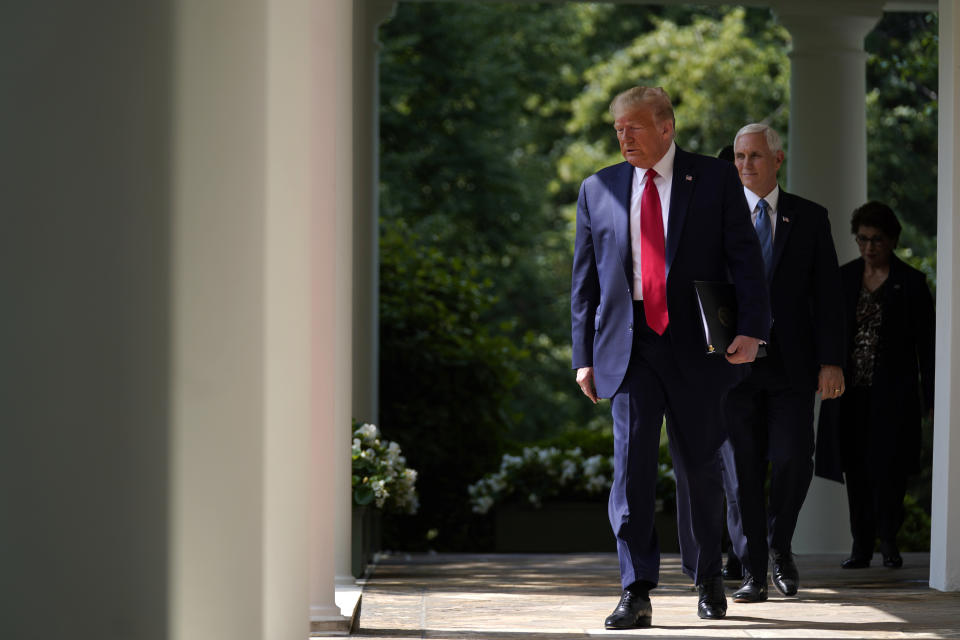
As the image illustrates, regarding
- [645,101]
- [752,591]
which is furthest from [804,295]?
[645,101]

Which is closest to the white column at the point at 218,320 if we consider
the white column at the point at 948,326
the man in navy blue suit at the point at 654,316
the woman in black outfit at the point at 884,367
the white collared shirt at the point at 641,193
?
the man in navy blue suit at the point at 654,316

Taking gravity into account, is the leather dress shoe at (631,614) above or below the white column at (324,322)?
below

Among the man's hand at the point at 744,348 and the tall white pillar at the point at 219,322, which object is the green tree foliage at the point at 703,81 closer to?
the man's hand at the point at 744,348

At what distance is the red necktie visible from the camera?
6203mm

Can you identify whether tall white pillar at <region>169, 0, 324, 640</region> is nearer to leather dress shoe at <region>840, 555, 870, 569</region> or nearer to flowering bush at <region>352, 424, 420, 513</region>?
flowering bush at <region>352, 424, 420, 513</region>

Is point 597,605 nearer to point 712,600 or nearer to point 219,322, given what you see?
point 712,600

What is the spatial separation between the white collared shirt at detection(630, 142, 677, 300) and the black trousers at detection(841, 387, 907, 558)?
318 centimetres

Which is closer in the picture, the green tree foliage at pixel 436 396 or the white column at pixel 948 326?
the white column at pixel 948 326

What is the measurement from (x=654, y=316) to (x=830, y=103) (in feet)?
18.4

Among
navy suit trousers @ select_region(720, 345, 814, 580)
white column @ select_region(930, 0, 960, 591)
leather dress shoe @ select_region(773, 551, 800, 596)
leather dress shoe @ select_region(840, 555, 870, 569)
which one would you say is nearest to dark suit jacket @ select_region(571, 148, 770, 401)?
navy suit trousers @ select_region(720, 345, 814, 580)

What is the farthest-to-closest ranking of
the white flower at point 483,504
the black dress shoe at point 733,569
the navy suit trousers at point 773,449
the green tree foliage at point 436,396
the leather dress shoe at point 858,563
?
1. the green tree foliage at point 436,396
2. the white flower at point 483,504
3. the leather dress shoe at point 858,563
4. the black dress shoe at point 733,569
5. the navy suit trousers at point 773,449

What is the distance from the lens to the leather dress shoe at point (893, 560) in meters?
8.84

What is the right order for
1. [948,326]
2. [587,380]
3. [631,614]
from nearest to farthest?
[631,614]
[587,380]
[948,326]

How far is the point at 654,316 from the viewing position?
6.20 m
